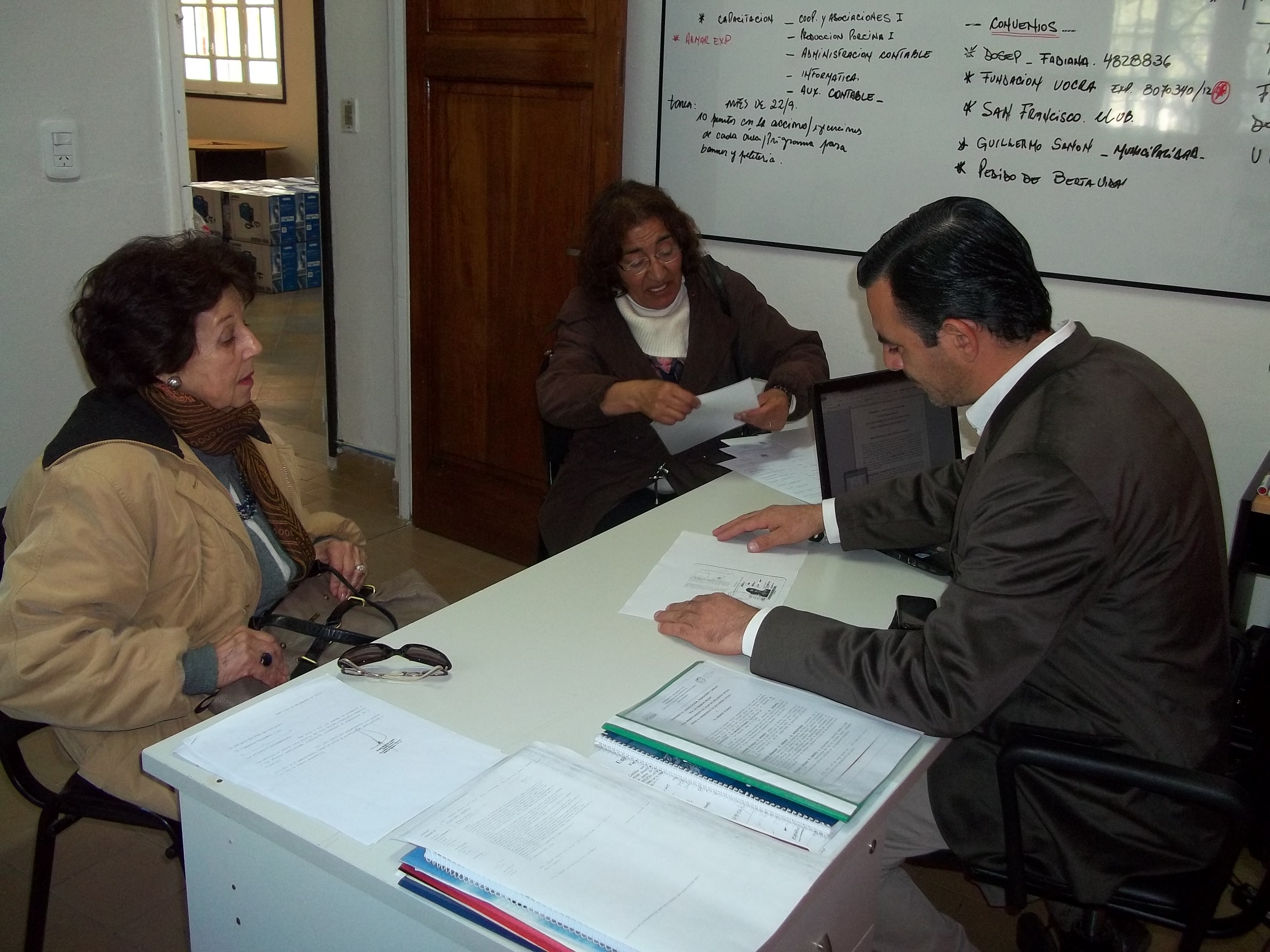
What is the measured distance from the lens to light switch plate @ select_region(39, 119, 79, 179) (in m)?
2.55

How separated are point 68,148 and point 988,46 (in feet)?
7.56

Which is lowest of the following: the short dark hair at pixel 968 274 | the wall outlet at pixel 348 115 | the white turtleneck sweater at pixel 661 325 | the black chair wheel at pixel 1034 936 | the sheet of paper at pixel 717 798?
the black chair wheel at pixel 1034 936

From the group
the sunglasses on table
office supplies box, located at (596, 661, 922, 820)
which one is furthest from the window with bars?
office supplies box, located at (596, 661, 922, 820)

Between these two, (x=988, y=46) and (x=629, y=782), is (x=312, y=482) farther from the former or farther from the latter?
(x=629, y=782)

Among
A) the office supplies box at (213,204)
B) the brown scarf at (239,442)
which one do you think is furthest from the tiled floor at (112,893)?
the office supplies box at (213,204)

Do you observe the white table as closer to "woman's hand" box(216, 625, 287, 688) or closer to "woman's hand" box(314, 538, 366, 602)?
"woman's hand" box(216, 625, 287, 688)

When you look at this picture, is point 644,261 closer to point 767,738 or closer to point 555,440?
point 555,440

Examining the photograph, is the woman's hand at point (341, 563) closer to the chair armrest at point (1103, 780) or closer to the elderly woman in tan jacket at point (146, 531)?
the elderly woman in tan jacket at point (146, 531)

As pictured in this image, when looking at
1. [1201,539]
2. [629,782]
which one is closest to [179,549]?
[629,782]

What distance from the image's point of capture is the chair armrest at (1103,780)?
1.21m

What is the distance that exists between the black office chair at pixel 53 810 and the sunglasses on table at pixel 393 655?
44cm

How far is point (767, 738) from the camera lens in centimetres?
125

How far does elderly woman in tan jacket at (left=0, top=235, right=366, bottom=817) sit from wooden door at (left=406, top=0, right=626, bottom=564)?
1.65m

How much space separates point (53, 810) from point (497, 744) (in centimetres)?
78
